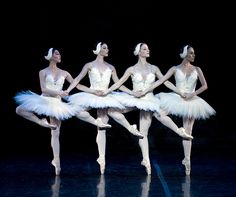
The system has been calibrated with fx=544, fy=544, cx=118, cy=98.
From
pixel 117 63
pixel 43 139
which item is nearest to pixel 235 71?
pixel 117 63

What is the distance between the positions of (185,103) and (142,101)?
449mm

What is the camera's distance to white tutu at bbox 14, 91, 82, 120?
5418 mm

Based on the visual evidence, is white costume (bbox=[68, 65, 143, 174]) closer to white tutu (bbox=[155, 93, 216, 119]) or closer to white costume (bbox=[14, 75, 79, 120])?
white costume (bbox=[14, 75, 79, 120])

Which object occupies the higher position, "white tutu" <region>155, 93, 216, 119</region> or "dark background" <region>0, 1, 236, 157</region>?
"dark background" <region>0, 1, 236, 157</region>

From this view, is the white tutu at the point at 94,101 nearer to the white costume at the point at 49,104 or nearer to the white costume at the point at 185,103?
the white costume at the point at 49,104

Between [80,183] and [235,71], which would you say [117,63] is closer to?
[235,71]

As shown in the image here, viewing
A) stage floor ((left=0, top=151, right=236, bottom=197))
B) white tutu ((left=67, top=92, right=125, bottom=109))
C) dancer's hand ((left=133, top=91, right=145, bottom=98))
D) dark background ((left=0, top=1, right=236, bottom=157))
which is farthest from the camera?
dark background ((left=0, top=1, right=236, bottom=157))

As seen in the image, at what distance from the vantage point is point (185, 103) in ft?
18.5

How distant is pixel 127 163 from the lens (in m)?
6.35

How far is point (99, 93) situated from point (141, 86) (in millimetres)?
450

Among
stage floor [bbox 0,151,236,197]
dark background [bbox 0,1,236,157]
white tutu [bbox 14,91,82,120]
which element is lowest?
stage floor [bbox 0,151,236,197]

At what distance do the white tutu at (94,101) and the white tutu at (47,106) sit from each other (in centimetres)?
9

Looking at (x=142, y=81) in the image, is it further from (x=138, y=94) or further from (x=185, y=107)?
(x=185, y=107)

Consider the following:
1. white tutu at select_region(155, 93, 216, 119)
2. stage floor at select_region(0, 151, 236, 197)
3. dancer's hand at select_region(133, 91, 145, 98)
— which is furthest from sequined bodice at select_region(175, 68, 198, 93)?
stage floor at select_region(0, 151, 236, 197)
